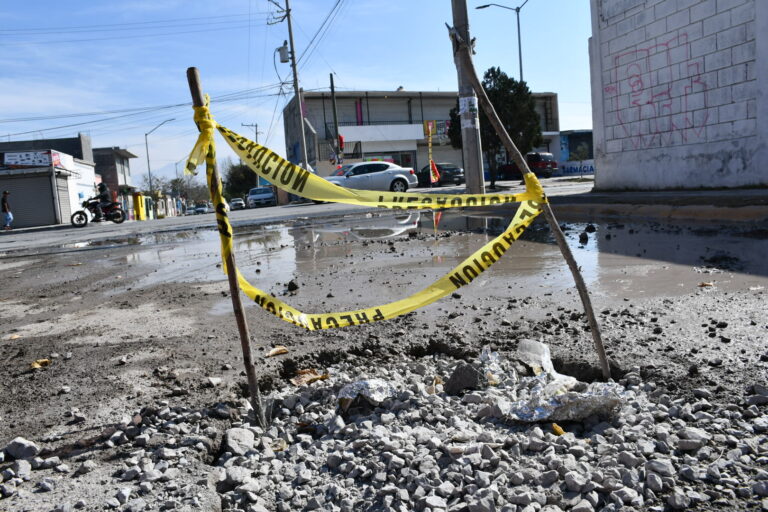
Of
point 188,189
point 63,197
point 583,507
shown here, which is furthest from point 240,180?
point 583,507

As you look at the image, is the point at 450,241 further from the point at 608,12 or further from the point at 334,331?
the point at 608,12

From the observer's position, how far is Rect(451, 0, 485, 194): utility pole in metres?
12.5

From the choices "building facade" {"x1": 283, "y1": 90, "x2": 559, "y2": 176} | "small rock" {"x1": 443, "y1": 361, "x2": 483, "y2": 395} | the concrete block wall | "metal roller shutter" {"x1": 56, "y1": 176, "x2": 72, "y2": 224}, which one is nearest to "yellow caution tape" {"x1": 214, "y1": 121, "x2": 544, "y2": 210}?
"small rock" {"x1": 443, "y1": 361, "x2": 483, "y2": 395}

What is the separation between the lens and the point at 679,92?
1204 centimetres

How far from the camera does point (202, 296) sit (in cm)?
551

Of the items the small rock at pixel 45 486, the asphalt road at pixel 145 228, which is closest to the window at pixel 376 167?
the asphalt road at pixel 145 228

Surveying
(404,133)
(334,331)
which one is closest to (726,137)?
(334,331)

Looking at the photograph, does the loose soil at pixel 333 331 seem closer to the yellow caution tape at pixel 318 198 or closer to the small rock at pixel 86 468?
the small rock at pixel 86 468

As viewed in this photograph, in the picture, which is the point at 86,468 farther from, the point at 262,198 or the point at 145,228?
the point at 262,198

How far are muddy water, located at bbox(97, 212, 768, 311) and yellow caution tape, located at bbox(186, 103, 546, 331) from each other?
69.5 inches

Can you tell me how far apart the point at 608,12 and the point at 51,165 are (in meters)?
30.6

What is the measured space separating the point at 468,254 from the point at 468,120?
6906 millimetres

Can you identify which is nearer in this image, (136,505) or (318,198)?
(136,505)

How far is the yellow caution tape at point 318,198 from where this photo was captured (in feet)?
8.96
